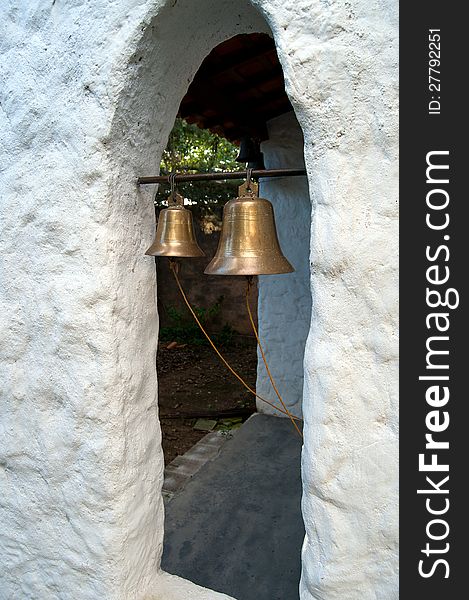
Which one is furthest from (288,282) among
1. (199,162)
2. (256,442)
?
(199,162)

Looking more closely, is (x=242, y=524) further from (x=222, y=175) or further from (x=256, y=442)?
(x=222, y=175)

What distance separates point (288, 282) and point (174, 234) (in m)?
2.52

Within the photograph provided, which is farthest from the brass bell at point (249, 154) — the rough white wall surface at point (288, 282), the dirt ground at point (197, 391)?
the dirt ground at point (197, 391)

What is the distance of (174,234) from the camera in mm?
1589

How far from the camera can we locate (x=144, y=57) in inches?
52.8

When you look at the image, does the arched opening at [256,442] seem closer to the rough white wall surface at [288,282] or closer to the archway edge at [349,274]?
the rough white wall surface at [288,282]

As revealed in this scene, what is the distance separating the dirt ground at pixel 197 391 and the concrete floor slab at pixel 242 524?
1053mm

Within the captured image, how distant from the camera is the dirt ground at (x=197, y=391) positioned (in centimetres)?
466

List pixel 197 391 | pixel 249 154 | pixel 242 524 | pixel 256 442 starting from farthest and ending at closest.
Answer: pixel 197 391 < pixel 256 442 < pixel 249 154 < pixel 242 524

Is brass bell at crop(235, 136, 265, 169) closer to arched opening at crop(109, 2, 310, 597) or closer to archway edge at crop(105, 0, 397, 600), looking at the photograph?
arched opening at crop(109, 2, 310, 597)

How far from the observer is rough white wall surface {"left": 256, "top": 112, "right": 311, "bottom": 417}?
153 inches

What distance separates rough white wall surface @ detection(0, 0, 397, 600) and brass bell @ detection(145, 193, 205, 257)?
61 mm

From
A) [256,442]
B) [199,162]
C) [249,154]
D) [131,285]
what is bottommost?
[256,442]

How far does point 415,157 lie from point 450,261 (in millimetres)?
236
